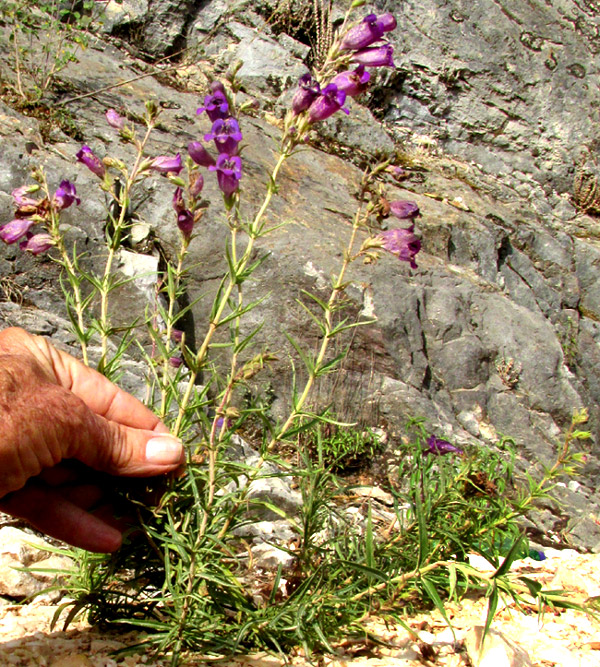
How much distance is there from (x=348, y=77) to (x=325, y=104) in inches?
10.7

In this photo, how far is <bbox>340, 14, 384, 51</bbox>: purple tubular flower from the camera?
6.08 ft

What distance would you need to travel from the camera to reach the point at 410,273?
253 inches

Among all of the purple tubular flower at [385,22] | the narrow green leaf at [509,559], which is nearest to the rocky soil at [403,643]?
the narrow green leaf at [509,559]

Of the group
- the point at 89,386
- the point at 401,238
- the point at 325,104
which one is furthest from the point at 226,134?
the point at 89,386

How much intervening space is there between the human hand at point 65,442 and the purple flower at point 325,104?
1.04 meters

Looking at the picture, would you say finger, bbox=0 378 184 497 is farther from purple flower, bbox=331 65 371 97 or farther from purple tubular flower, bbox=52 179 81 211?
purple flower, bbox=331 65 371 97

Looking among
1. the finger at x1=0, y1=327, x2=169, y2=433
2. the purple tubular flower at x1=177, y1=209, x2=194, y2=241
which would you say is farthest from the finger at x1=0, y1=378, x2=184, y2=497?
the purple tubular flower at x1=177, y1=209, x2=194, y2=241

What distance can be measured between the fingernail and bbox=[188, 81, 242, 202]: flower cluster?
77cm

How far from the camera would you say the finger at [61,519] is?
158cm

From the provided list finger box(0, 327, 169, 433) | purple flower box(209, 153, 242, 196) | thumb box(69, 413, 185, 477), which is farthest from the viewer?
purple flower box(209, 153, 242, 196)

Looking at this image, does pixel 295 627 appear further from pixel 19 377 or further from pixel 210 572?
pixel 19 377

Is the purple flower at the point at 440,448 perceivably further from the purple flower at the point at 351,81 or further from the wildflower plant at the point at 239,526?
the purple flower at the point at 351,81

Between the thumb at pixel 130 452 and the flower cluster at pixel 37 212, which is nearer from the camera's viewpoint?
the thumb at pixel 130 452

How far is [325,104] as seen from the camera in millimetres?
1789
